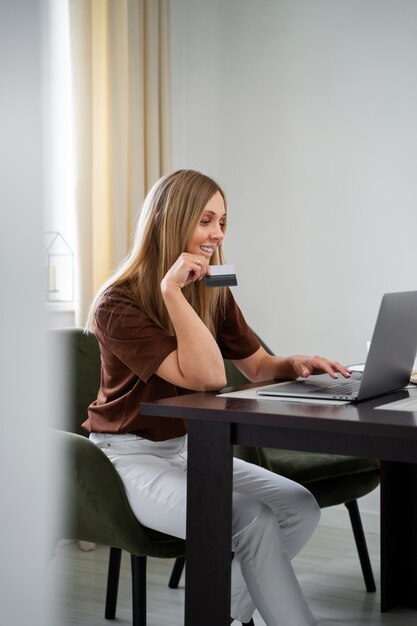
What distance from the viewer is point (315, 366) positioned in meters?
1.77

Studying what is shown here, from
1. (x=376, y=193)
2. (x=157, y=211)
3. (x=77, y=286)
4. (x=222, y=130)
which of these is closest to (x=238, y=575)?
(x=157, y=211)

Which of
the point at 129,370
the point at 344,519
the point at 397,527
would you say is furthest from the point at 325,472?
the point at 344,519

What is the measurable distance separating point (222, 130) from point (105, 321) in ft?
6.54

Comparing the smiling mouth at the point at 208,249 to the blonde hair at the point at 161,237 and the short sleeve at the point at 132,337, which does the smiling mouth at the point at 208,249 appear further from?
the short sleeve at the point at 132,337

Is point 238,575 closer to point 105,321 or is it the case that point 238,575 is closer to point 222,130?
point 105,321

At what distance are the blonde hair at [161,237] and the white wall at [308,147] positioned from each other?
151 centimetres

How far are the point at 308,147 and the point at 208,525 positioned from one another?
7.15ft

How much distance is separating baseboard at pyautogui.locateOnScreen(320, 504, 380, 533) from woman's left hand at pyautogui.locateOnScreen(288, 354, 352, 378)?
5.07ft

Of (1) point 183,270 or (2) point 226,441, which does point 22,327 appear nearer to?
(2) point 226,441

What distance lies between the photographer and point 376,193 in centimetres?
316

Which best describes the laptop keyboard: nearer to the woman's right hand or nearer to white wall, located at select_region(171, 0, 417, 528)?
the woman's right hand

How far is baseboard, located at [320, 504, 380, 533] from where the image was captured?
319 cm

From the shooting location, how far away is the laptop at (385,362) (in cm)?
140

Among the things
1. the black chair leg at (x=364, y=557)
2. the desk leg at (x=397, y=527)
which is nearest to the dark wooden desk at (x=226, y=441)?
the desk leg at (x=397, y=527)
